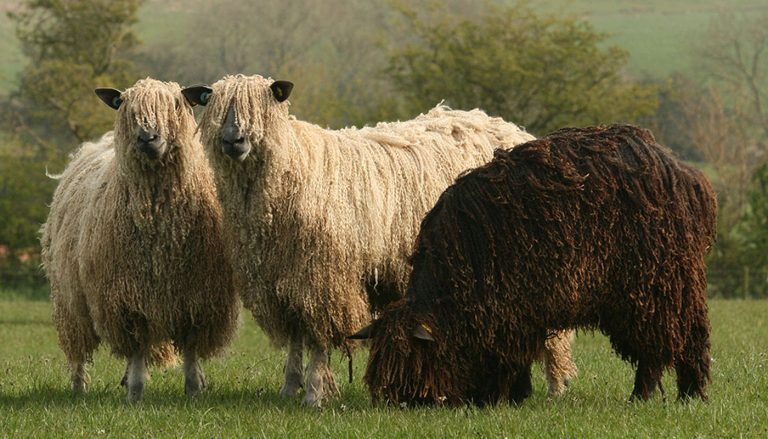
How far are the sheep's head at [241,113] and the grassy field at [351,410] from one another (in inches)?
82.8

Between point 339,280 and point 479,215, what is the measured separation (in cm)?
146

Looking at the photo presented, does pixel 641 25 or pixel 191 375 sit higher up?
pixel 641 25

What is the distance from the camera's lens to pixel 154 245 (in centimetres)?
1005

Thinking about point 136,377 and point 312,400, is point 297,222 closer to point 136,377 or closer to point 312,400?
point 312,400

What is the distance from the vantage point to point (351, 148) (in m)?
10.6

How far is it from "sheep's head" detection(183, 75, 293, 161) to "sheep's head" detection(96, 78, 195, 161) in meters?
0.32

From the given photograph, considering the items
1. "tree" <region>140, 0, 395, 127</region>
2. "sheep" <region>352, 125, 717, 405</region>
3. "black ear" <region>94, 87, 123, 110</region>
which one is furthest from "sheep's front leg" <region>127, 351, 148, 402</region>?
"tree" <region>140, 0, 395, 127</region>

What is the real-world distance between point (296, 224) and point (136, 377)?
1.93 m

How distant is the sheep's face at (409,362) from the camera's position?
28.5ft

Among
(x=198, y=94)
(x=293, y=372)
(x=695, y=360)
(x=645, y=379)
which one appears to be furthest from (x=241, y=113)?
(x=695, y=360)

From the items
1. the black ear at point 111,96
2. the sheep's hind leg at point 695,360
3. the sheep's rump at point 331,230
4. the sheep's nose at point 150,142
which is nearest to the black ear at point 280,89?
the sheep's rump at point 331,230

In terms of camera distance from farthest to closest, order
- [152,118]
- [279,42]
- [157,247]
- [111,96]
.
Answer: [279,42]
[111,96]
[157,247]
[152,118]

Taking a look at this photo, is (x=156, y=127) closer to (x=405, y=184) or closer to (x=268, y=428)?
(x=405, y=184)

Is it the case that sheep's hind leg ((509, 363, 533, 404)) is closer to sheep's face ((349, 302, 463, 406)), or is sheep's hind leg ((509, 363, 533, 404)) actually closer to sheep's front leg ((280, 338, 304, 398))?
sheep's face ((349, 302, 463, 406))
